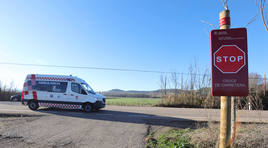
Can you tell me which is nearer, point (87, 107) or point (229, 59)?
point (229, 59)

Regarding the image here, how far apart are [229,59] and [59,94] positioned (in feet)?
37.6

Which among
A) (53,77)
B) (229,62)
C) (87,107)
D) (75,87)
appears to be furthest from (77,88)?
(229,62)

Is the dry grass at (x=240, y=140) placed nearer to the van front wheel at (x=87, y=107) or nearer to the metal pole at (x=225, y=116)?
the metal pole at (x=225, y=116)

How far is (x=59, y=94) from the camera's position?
11.3m

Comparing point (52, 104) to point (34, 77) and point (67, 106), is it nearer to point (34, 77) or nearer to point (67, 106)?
point (67, 106)

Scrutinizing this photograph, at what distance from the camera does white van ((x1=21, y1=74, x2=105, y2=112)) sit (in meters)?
11.1

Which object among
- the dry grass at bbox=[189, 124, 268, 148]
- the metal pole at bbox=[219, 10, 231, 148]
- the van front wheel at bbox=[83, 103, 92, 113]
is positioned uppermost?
the metal pole at bbox=[219, 10, 231, 148]

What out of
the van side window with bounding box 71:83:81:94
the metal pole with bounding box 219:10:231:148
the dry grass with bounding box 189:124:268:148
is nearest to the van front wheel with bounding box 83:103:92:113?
the van side window with bounding box 71:83:81:94

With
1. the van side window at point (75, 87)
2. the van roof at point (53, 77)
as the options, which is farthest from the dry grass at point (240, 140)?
the van roof at point (53, 77)

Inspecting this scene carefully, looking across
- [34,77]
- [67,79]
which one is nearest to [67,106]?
[67,79]

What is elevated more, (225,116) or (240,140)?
(225,116)

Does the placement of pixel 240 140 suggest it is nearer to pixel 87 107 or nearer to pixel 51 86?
pixel 87 107

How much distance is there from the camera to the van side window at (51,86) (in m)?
11.4

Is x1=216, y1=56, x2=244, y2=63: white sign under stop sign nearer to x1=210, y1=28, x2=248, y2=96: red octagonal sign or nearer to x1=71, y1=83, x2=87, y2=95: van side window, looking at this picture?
x1=210, y1=28, x2=248, y2=96: red octagonal sign
